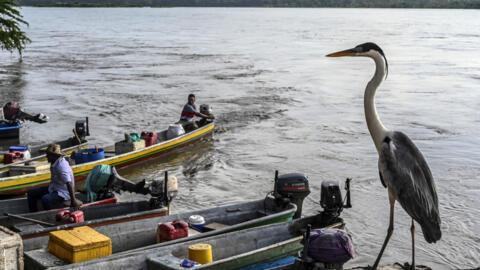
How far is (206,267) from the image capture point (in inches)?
323

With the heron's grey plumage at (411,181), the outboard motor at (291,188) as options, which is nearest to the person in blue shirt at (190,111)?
the outboard motor at (291,188)

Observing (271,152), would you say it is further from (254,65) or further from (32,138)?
(254,65)

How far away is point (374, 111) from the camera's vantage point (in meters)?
9.12

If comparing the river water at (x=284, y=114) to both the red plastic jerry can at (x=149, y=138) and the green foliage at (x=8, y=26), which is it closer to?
the red plastic jerry can at (x=149, y=138)

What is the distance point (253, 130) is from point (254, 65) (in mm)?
20808

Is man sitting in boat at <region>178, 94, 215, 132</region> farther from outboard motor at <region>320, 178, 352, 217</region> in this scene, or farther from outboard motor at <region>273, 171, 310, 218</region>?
outboard motor at <region>320, 178, 352, 217</region>

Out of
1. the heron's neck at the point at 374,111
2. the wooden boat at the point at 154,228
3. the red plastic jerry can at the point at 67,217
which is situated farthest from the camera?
the red plastic jerry can at the point at 67,217

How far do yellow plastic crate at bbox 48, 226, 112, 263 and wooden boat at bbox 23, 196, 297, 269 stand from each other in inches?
5.5

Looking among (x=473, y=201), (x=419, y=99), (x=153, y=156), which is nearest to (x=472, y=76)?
(x=419, y=99)

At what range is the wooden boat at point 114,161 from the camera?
13.3 meters

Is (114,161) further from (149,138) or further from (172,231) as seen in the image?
(172,231)

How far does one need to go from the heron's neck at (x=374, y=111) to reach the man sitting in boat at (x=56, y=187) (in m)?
4.95

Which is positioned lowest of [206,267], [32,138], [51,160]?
[32,138]

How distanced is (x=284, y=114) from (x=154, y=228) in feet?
53.8
